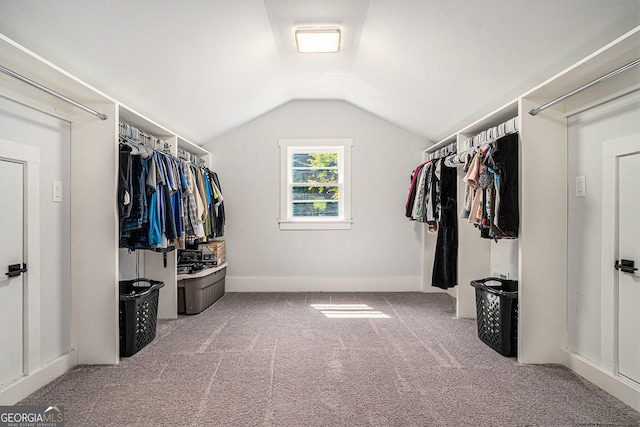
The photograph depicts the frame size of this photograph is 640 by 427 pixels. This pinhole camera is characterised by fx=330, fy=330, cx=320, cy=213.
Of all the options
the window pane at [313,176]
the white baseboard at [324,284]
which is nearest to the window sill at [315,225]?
the window pane at [313,176]

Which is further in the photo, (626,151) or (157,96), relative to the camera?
(157,96)

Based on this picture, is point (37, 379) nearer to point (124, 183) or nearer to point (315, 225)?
point (124, 183)

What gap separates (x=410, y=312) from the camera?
3578mm

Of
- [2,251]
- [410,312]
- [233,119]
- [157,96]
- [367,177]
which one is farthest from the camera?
[367,177]

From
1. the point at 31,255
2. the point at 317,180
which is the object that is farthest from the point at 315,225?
the point at 31,255

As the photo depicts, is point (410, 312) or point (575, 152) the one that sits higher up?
point (575, 152)

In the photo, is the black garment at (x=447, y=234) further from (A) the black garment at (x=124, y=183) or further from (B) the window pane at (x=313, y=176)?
(A) the black garment at (x=124, y=183)

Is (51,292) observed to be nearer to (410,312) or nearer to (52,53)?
(52,53)

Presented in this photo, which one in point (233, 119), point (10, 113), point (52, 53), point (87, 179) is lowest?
point (87, 179)

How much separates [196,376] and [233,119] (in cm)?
307

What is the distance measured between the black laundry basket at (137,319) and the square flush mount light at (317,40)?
Result: 2.42 m

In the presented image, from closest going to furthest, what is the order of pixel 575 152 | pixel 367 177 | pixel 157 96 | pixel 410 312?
pixel 575 152 < pixel 157 96 < pixel 410 312 < pixel 367 177

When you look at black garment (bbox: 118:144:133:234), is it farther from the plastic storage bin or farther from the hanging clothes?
the plastic storage bin

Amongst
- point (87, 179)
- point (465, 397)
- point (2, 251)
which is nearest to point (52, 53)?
point (87, 179)
